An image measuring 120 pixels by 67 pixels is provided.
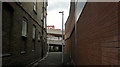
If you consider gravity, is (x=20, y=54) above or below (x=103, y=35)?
below

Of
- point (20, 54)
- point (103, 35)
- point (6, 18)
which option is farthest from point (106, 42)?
point (20, 54)

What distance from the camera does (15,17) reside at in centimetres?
866

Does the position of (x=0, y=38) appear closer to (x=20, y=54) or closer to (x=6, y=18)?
(x=6, y=18)

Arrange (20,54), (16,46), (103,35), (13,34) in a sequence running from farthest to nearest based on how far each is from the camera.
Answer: (20,54), (16,46), (13,34), (103,35)

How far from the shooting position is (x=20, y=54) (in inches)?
383

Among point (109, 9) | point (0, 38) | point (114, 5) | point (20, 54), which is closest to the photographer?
point (114, 5)

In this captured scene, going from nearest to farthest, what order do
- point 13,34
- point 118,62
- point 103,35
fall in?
point 118,62, point 103,35, point 13,34

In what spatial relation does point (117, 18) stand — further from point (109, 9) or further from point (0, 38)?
point (0, 38)

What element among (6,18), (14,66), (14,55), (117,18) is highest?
(6,18)

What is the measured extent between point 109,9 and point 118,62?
1011mm

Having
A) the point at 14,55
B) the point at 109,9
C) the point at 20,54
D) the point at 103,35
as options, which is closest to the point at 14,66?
the point at 14,55

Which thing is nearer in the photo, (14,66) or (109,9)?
(109,9)

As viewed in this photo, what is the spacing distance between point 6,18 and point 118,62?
6.10 meters

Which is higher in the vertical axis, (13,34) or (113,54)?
(13,34)
